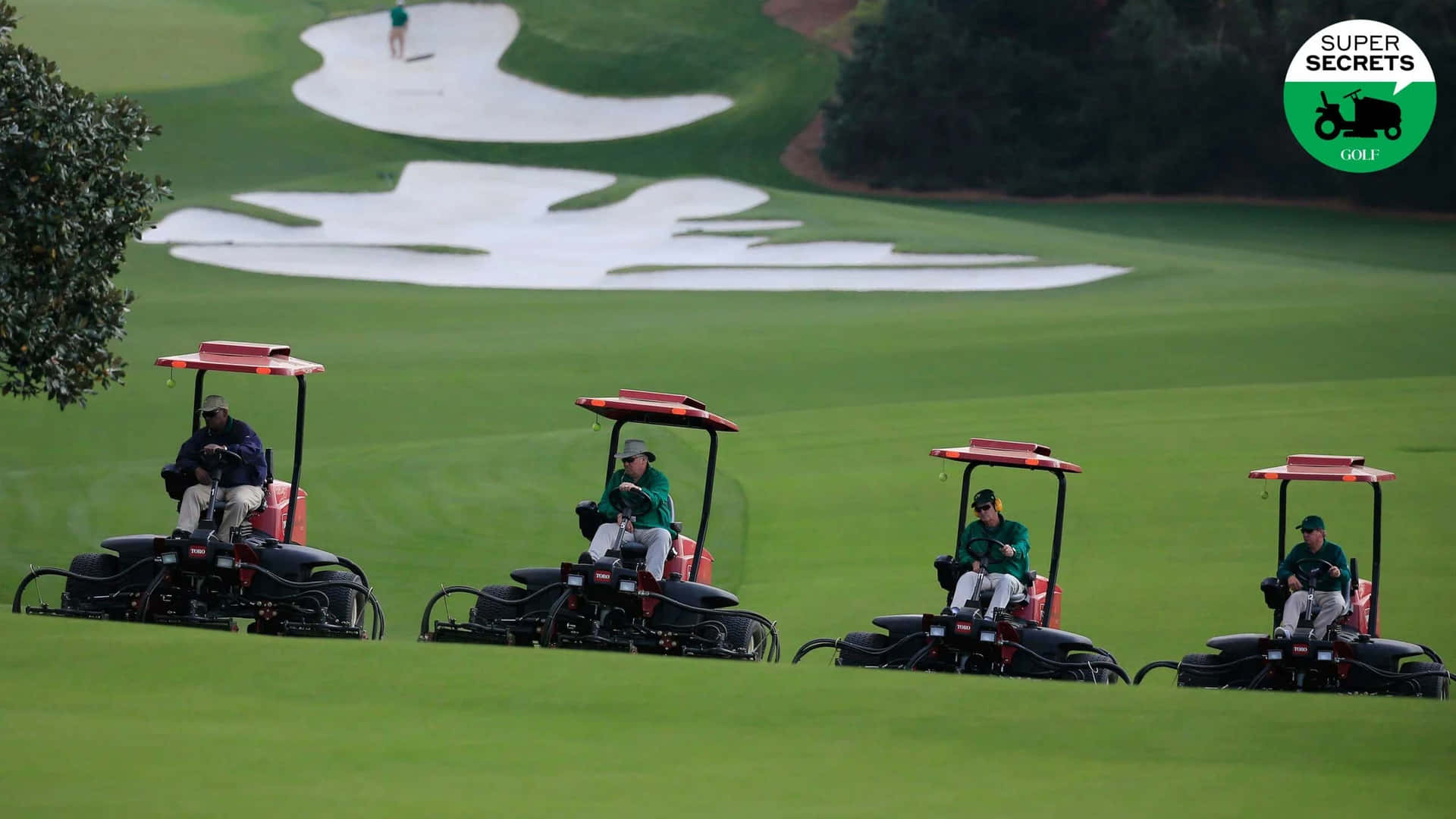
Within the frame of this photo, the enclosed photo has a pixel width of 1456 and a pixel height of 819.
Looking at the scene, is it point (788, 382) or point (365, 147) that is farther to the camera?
point (365, 147)

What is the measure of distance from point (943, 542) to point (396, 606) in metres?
5.49

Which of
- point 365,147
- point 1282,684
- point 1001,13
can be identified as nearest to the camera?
point 1282,684

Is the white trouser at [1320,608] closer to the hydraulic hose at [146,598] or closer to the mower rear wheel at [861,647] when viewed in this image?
the mower rear wheel at [861,647]

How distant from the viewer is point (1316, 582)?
1307 cm

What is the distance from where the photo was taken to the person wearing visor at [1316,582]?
1289 cm

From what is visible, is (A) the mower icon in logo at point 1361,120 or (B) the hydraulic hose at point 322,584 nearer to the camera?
(B) the hydraulic hose at point 322,584

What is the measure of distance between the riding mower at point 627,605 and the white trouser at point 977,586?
1267 millimetres

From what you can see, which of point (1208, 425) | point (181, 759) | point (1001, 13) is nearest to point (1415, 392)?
point (1208, 425)

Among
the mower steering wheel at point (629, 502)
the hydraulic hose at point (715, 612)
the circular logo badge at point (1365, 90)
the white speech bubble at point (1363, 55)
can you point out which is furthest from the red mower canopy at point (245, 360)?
the white speech bubble at point (1363, 55)

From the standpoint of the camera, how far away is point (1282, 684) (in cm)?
1273

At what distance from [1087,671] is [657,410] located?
341 cm

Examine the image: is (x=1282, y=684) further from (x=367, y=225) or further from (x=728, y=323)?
(x=367, y=225)

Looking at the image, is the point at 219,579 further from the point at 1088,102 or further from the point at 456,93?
the point at 1088,102

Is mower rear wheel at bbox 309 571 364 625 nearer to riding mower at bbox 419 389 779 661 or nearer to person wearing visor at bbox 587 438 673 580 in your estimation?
riding mower at bbox 419 389 779 661
